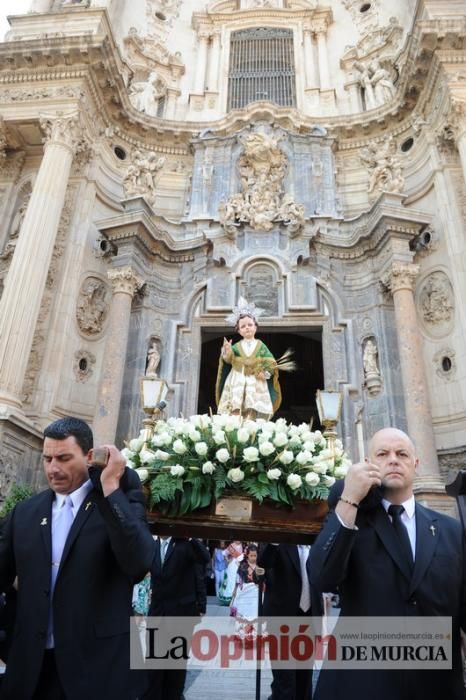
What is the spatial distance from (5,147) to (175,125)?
19.7ft

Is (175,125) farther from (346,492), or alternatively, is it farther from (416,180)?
(346,492)

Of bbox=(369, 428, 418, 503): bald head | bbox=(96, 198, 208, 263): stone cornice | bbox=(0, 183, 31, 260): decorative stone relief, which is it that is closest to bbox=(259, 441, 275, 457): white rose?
bbox=(369, 428, 418, 503): bald head

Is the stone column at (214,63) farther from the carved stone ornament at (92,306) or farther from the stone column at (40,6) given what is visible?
the carved stone ornament at (92,306)

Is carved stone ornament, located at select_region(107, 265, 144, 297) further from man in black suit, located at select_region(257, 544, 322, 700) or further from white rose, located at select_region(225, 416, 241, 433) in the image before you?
white rose, located at select_region(225, 416, 241, 433)

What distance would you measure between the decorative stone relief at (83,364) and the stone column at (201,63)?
12477mm

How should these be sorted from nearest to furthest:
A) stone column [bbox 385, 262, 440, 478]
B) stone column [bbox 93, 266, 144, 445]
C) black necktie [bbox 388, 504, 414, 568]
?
black necktie [bbox 388, 504, 414, 568] → stone column [bbox 385, 262, 440, 478] → stone column [bbox 93, 266, 144, 445]

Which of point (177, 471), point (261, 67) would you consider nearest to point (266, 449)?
point (177, 471)

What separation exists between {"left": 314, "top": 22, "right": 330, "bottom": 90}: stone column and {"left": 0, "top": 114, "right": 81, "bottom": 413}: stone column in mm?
10700

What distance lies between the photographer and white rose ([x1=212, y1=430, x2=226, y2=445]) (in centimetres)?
364

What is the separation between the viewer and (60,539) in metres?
2.39

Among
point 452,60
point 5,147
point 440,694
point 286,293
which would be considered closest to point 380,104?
point 452,60

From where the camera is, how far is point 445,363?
13508 mm

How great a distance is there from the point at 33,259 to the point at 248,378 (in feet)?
25.4

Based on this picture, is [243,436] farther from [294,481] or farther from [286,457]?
[294,481]
